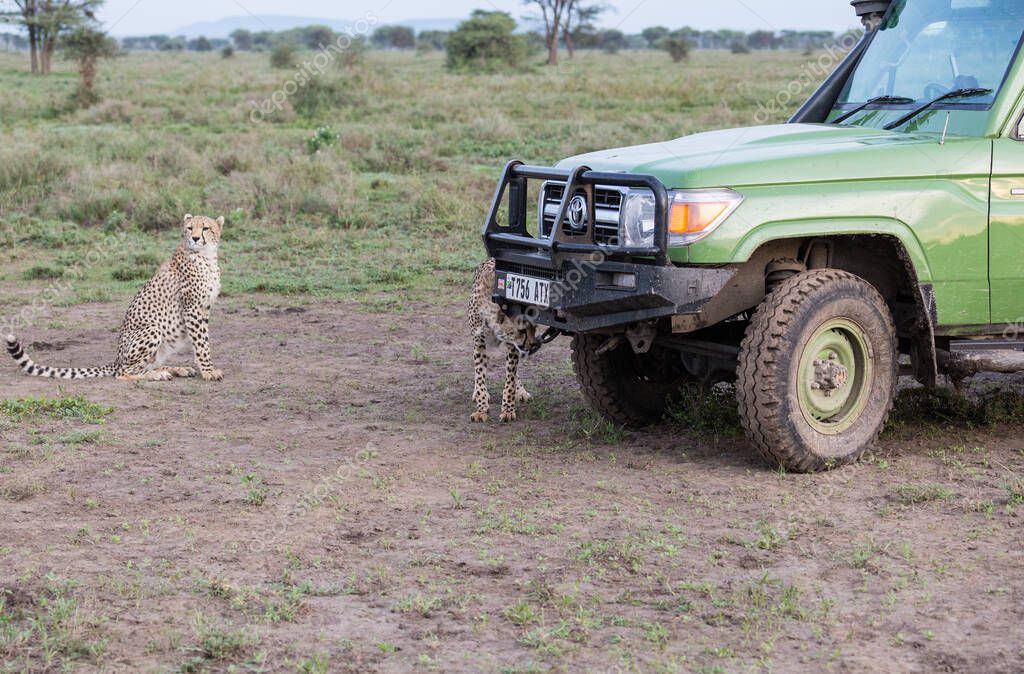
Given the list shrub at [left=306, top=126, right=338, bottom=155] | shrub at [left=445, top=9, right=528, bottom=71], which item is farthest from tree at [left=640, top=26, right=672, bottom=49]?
shrub at [left=306, top=126, right=338, bottom=155]

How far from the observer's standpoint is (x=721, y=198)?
18.2 ft

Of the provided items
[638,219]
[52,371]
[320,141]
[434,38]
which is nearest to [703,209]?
[638,219]

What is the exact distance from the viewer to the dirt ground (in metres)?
4.09

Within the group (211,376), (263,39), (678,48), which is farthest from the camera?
(263,39)

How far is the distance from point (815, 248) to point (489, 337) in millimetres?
2158

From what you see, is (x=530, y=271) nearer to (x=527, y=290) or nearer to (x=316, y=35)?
(x=527, y=290)

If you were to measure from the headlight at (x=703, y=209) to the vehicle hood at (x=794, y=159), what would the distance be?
42 mm

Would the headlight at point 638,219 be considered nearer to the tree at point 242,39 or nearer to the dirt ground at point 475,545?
the dirt ground at point 475,545

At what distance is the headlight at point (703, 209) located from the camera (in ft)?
18.2

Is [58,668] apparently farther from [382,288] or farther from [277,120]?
[277,120]

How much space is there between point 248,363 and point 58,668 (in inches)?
195

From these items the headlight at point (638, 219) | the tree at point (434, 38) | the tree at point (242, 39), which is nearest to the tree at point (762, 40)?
the tree at point (434, 38)

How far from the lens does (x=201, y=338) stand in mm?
8383

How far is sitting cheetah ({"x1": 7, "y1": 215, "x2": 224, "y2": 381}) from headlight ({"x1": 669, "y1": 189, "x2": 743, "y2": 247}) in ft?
13.0
